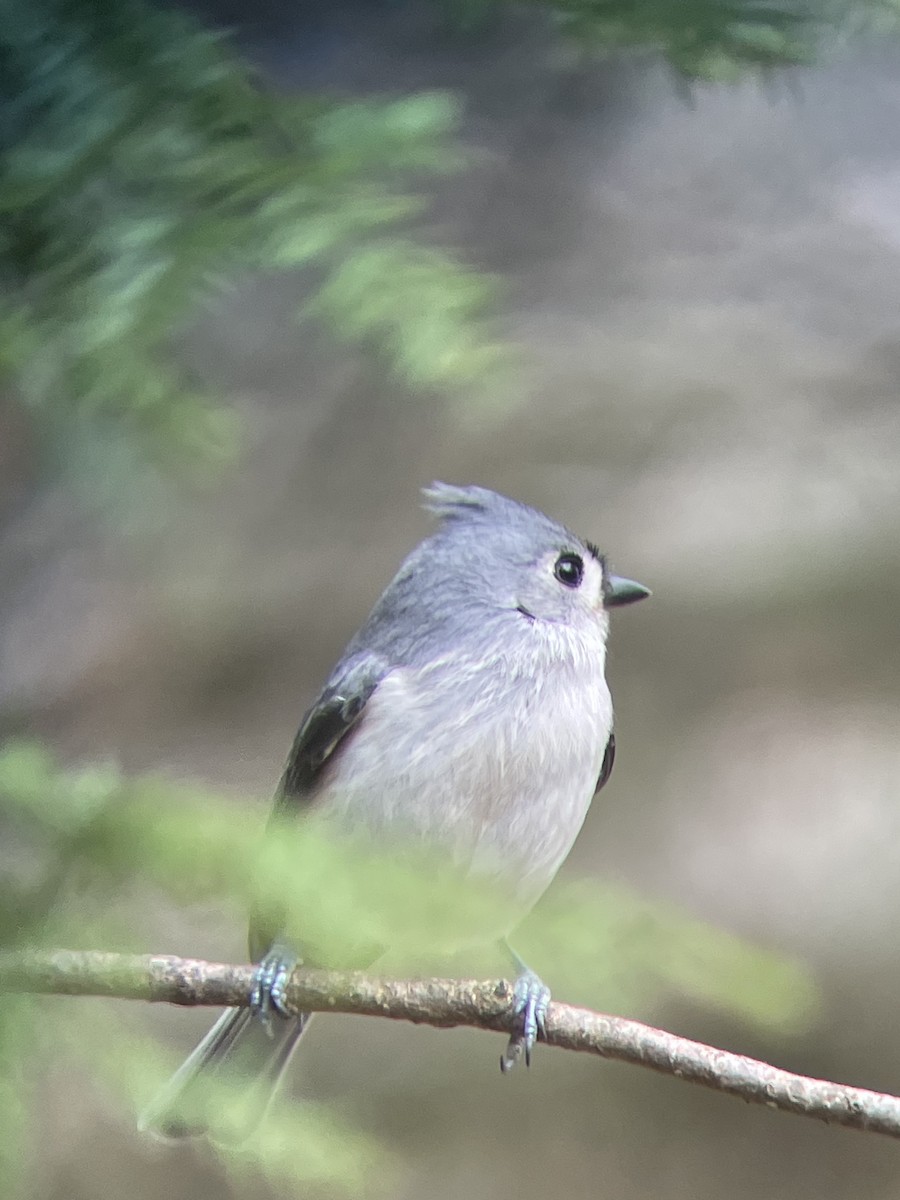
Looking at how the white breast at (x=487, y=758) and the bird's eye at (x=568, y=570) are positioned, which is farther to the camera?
the bird's eye at (x=568, y=570)

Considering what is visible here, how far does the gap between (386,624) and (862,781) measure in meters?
0.89

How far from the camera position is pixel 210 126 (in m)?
0.25

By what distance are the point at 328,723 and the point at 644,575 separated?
81 centimetres

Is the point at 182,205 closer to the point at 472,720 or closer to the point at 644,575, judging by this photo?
the point at 472,720

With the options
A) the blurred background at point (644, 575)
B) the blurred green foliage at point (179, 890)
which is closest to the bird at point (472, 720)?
the blurred green foliage at point (179, 890)

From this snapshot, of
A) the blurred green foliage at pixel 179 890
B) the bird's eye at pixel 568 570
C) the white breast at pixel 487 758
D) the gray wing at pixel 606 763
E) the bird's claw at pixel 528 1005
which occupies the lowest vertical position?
the blurred green foliage at pixel 179 890

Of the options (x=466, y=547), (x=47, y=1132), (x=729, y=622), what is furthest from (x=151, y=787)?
(x=729, y=622)

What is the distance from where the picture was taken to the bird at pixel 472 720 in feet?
2.38

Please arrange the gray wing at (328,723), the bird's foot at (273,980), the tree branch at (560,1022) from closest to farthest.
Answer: the tree branch at (560,1022)
the bird's foot at (273,980)
the gray wing at (328,723)

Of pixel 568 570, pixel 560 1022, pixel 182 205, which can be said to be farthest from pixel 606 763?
pixel 182 205

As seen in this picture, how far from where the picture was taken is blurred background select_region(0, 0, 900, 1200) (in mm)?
1442

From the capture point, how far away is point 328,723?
82 centimetres

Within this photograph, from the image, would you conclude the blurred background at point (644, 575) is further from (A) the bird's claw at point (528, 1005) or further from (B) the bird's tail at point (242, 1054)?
(A) the bird's claw at point (528, 1005)

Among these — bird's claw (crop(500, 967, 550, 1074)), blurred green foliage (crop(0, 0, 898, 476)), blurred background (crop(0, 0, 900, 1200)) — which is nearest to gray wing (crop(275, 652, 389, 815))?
bird's claw (crop(500, 967, 550, 1074))
